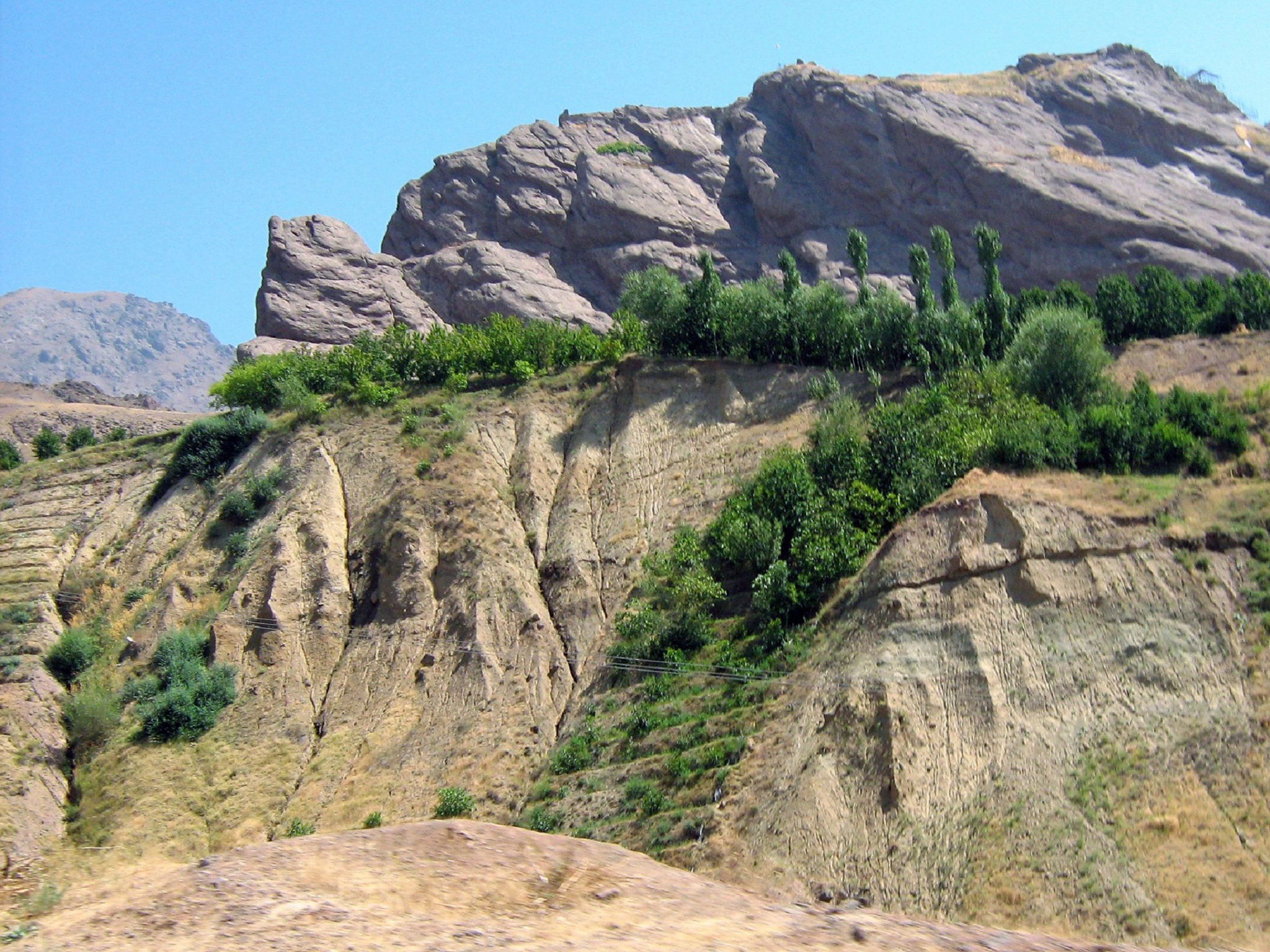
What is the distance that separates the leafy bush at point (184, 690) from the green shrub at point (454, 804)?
7157mm

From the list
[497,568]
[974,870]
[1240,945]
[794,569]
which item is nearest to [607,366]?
[497,568]

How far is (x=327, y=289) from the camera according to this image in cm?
6041

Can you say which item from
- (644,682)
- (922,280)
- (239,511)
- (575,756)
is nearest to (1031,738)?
(644,682)

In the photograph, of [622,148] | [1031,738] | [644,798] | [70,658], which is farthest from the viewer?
[622,148]

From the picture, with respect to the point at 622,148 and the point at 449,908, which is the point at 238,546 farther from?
the point at 622,148

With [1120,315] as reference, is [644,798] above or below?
below

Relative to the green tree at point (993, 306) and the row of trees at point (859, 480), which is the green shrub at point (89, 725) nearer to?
the row of trees at point (859, 480)

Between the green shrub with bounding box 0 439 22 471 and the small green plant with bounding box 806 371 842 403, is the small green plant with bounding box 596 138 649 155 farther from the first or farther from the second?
the green shrub with bounding box 0 439 22 471

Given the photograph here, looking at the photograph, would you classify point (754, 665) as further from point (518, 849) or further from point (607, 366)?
point (607, 366)

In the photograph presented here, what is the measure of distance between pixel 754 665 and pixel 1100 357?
15.0 metres

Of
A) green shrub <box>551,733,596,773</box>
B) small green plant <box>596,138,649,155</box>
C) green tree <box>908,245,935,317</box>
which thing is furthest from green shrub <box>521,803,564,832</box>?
small green plant <box>596,138,649,155</box>

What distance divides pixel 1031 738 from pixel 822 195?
44375mm

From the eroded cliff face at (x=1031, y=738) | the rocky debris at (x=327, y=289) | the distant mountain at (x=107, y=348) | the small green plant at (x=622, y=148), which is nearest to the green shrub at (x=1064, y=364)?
the eroded cliff face at (x=1031, y=738)

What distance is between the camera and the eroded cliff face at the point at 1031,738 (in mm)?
20328
